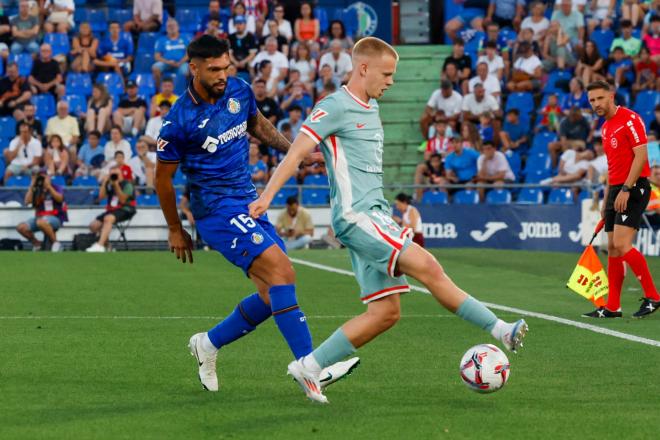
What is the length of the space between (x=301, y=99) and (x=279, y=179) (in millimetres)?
20444

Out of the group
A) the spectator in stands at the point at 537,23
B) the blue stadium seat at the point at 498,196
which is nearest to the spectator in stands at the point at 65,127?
the blue stadium seat at the point at 498,196

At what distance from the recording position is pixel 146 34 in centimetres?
2950

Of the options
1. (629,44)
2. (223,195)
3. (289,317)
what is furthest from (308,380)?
(629,44)

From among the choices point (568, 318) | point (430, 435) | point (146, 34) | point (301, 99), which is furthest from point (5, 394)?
point (146, 34)

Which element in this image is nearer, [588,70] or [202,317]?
[202,317]

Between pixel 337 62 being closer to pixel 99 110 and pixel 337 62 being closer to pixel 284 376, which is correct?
pixel 99 110

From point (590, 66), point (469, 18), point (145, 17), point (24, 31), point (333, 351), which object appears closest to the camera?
point (333, 351)

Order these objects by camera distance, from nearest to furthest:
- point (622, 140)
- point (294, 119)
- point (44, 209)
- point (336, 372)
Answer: point (336, 372)
point (622, 140)
point (44, 209)
point (294, 119)

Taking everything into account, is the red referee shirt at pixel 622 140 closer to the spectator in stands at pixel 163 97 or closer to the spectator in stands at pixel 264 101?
the spectator in stands at pixel 264 101

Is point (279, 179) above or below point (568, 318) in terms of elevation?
above

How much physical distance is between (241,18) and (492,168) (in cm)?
679

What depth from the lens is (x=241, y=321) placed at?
8203 millimetres

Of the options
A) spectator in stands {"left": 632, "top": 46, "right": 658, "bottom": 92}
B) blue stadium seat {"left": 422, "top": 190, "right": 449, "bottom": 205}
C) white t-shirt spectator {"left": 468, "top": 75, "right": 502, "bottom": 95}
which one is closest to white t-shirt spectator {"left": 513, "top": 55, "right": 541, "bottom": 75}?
white t-shirt spectator {"left": 468, "top": 75, "right": 502, "bottom": 95}

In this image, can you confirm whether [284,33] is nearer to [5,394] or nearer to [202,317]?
[202,317]
